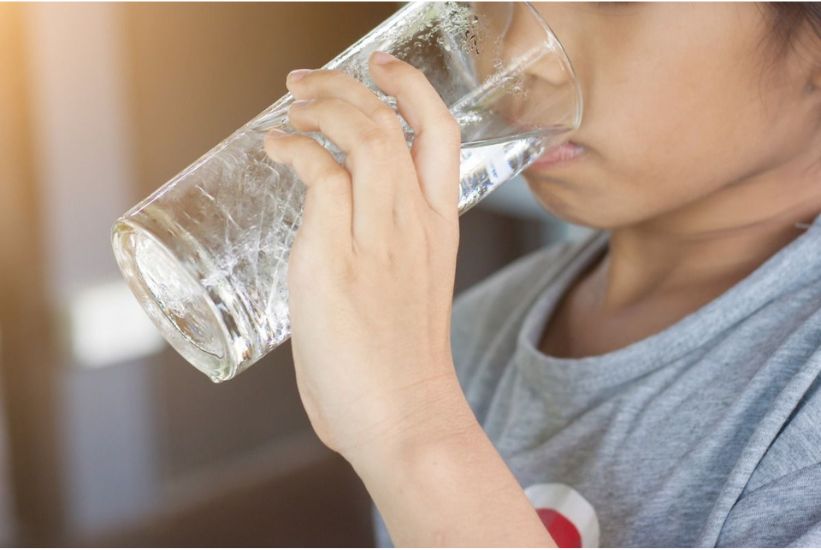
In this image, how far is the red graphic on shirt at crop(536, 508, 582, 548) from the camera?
28.2 inches

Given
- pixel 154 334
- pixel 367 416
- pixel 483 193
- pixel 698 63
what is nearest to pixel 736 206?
pixel 698 63

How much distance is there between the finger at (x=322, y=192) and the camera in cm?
49

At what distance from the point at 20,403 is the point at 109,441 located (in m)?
0.21

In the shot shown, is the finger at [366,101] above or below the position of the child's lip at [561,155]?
above

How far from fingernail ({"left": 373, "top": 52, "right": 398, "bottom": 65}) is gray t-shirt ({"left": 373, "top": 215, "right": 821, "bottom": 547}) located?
0.32 m

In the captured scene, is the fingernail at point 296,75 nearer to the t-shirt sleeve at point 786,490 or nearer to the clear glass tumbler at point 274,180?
the clear glass tumbler at point 274,180

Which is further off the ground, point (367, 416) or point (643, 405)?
point (367, 416)

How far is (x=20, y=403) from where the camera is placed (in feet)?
6.24

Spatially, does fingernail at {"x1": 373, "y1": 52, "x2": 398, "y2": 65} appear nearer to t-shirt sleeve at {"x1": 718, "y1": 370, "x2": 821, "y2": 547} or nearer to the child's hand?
the child's hand

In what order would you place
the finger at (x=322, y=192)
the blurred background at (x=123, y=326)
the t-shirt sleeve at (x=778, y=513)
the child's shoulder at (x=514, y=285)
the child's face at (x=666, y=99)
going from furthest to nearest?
1. the blurred background at (x=123, y=326)
2. the child's shoulder at (x=514, y=285)
3. the child's face at (x=666, y=99)
4. the t-shirt sleeve at (x=778, y=513)
5. the finger at (x=322, y=192)

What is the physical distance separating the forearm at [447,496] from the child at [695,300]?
54mm

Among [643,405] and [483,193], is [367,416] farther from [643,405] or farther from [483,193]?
[643,405]

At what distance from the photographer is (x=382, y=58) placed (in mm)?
539

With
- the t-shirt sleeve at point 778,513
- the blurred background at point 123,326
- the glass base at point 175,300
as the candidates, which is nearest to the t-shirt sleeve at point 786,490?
the t-shirt sleeve at point 778,513
